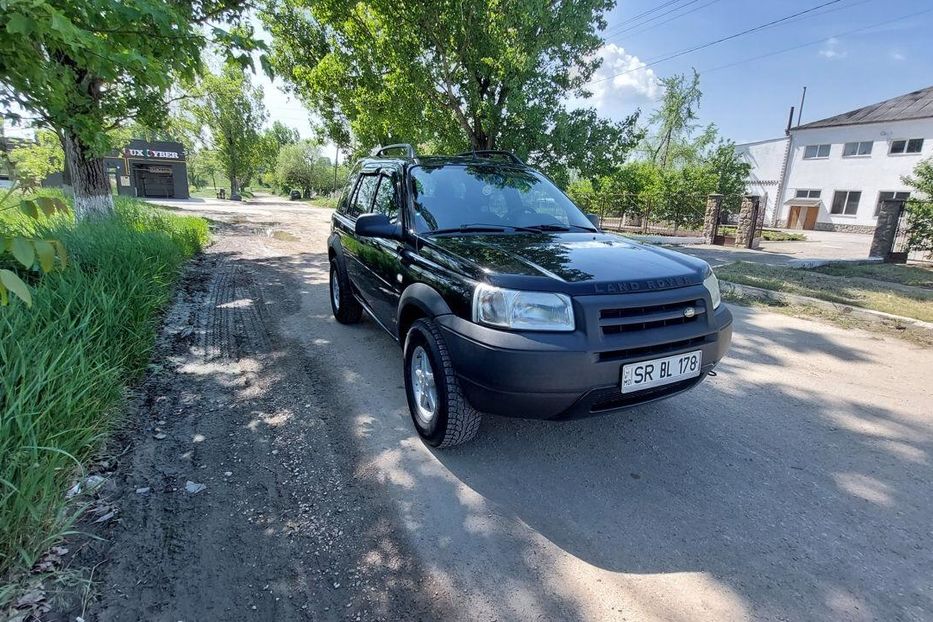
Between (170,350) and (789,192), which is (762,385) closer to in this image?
(170,350)

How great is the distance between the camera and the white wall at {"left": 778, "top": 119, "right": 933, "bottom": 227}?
26219mm

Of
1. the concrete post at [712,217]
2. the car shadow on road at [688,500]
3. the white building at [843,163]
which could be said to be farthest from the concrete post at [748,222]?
the white building at [843,163]

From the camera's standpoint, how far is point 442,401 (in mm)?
2658

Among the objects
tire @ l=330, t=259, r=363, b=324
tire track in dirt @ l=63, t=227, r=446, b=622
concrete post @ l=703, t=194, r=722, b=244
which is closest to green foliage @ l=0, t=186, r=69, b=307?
tire track in dirt @ l=63, t=227, r=446, b=622

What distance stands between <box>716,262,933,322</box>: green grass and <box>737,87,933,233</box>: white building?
23696 mm

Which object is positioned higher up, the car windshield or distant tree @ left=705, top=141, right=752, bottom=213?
distant tree @ left=705, top=141, right=752, bottom=213

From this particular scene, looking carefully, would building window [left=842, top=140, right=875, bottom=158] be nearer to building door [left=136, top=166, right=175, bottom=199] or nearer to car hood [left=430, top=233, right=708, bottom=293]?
car hood [left=430, top=233, right=708, bottom=293]

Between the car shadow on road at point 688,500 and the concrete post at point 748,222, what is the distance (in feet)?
39.6

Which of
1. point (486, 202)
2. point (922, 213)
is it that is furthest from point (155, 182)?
point (922, 213)

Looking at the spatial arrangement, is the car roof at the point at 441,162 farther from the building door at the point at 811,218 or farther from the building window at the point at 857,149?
the building door at the point at 811,218

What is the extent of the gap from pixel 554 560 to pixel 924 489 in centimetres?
228

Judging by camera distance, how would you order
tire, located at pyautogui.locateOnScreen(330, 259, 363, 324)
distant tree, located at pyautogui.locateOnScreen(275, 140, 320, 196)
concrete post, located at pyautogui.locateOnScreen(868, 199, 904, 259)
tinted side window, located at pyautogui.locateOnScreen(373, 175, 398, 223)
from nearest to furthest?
1. tinted side window, located at pyautogui.locateOnScreen(373, 175, 398, 223)
2. tire, located at pyautogui.locateOnScreen(330, 259, 363, 324)
3. concrete post, located at pyautogui.locateOnScreen(868, 199, 904, 259)
4. distant tree, located at pyautogui.locateOnScreen(275, 140, 320, 196)

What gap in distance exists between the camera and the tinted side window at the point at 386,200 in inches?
146

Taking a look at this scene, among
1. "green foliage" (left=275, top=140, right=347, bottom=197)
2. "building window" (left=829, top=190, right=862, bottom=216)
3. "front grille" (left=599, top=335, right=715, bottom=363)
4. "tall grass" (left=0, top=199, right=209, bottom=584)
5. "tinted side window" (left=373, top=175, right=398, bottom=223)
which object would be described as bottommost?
"tall grass" (left=0, top=199, right=209, bottom=584)
